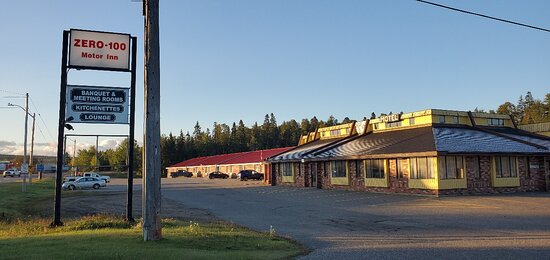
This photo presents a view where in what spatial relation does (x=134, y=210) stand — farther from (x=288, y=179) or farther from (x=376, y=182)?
(x=288, y=179)

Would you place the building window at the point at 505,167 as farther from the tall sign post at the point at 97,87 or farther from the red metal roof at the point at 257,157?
the red metal roof at the point at 257,157

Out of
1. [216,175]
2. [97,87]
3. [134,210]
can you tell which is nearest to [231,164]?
[216,175]

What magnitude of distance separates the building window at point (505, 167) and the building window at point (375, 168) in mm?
7096

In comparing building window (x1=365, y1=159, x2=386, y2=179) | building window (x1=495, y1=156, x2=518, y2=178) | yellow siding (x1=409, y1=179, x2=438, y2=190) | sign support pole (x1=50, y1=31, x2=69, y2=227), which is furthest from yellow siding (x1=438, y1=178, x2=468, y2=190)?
sign support pole (x1=50, y1=31, x2=69, y2=227)

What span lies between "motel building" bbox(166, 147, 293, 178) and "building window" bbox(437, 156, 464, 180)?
39.7 m

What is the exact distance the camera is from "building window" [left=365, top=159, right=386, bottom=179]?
32.5m

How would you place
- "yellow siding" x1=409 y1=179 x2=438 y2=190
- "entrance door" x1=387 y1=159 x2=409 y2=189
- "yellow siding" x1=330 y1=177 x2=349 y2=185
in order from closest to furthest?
"yellow siding" x1=409 y1=179 x2=438 y2=190
"entrance door" x1=387 y1=159 x2=409 y2=189
"yellow siding" x1=330 y1=177 x2=349 y2=185

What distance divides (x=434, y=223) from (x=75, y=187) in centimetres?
4130

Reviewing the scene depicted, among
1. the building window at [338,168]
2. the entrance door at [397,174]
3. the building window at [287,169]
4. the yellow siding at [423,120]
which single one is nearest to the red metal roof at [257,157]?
the building window at [287,169]

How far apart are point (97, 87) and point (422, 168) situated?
2062cm

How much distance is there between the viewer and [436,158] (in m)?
28.2

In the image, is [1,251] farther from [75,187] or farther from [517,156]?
[75,187]

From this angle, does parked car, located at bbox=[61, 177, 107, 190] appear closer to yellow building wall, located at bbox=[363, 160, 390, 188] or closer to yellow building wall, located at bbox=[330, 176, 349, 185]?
yellow building wall, located at bbox=[330, 176, 349, 185]

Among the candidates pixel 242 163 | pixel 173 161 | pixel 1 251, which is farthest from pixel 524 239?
pixel 173 161
